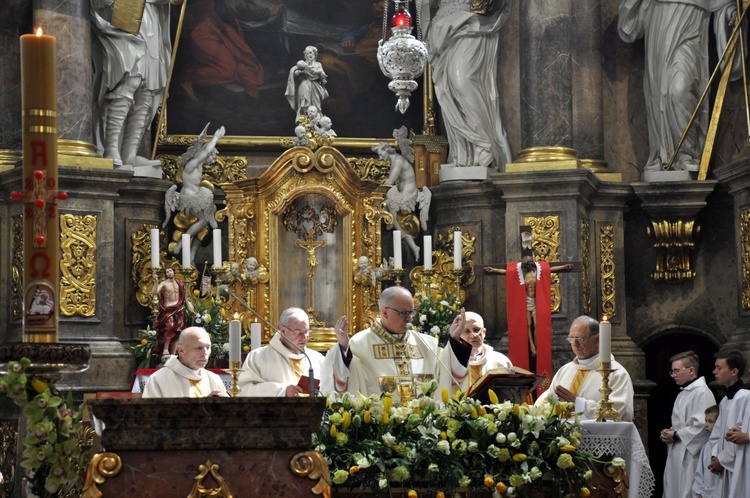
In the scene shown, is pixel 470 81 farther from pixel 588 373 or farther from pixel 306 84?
pixel 588 373

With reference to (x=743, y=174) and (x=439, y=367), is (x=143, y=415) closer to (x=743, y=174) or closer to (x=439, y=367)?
(x=439, y=367)

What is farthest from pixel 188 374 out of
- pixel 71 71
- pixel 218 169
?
pixel 218 169

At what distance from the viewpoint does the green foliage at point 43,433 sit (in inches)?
175

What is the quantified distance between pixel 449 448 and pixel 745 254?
5.63 m

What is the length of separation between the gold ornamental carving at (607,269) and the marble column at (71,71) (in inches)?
176

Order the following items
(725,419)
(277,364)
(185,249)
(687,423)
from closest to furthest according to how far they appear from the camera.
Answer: (277,364) → (725,419) → (687,423) → (185,249)

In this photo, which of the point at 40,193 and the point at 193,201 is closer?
the point at 40,193

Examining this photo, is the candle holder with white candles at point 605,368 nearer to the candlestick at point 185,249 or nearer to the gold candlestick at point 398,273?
the gold candlestick at point 398,273

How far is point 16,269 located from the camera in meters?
11.4

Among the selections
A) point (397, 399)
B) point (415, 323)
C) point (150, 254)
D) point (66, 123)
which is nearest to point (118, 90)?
point (66, 123)

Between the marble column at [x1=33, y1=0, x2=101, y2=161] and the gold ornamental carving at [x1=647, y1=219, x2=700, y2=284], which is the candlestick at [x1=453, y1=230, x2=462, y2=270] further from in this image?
the marble column at [x1=33, y1=0, x2=101, y2=161]

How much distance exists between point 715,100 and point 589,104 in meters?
1.10

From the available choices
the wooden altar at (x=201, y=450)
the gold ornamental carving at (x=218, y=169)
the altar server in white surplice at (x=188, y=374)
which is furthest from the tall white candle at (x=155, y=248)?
the wooden altar at (x=201, y=450)

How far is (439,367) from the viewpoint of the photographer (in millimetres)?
8562
